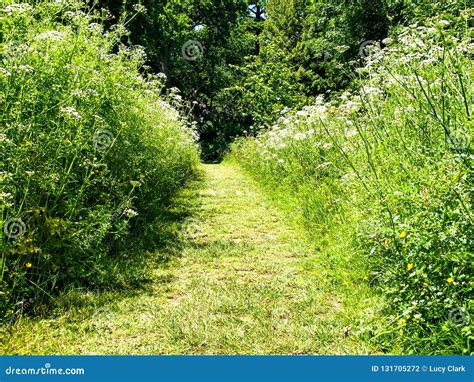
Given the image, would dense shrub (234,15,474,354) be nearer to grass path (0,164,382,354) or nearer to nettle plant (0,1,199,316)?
grass path (0,164,382,354)

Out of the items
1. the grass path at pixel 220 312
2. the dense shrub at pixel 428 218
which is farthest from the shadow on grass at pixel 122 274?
the dense shrub at pixel 428 218

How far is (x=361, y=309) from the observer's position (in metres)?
3.26

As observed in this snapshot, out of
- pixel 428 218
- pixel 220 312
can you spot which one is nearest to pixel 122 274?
pixel 220 312

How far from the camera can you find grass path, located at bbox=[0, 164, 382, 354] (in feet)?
9.50

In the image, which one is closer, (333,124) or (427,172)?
(427,172)

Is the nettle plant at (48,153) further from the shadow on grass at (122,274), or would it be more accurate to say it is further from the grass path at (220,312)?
the grass path at (220,312)

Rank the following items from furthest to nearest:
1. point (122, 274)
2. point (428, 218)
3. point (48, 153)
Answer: point (122, 274) → point (48, 153) → point (428, 218)

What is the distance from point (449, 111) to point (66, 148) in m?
3.13

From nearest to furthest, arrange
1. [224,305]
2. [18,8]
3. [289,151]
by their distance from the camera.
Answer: [18,8], [224,305], [289,151]

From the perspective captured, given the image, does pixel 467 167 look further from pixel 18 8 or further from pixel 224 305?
pixel 18 8

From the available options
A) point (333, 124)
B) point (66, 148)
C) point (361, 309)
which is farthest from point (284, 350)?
point (333, 124)

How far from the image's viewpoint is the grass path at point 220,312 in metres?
2.89

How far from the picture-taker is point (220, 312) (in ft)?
11.4

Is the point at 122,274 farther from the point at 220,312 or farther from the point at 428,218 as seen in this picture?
the point at 428,218
